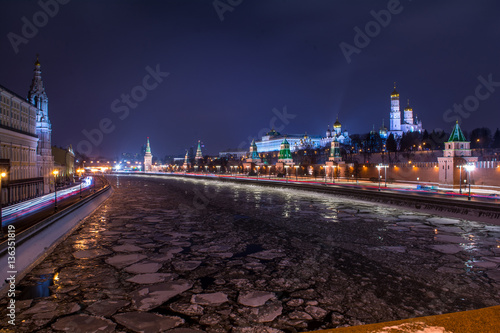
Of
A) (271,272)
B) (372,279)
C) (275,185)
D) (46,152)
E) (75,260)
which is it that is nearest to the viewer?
(372,279)

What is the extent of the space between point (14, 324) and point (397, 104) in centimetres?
16420

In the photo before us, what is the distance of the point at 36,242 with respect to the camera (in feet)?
31.3

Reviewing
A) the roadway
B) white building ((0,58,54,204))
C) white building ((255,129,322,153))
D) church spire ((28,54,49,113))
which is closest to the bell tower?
church spire ((28,54,49,113))

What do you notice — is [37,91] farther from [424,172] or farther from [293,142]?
[293,142]

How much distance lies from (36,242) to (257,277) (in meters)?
6.79

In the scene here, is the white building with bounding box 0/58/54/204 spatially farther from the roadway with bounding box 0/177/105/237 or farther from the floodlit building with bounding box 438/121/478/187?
the floodlit building with bounding box 438/121/478/187

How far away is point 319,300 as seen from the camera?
6199 millimetres

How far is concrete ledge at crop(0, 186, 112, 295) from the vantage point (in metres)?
7.36

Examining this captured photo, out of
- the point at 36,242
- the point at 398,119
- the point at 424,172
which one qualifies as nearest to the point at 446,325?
the point at 36,242

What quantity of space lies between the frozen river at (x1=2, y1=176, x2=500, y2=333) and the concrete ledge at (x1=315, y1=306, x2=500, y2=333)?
1.50 metres

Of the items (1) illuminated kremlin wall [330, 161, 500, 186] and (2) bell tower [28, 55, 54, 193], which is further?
(2) bell tower [28, 55, 54, 193]

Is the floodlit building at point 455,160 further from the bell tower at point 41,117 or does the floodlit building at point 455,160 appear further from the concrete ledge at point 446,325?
the bell tower at point 41,117

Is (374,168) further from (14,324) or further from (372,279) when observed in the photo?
(14,324)

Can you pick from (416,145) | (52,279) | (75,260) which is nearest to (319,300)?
(52,279)
